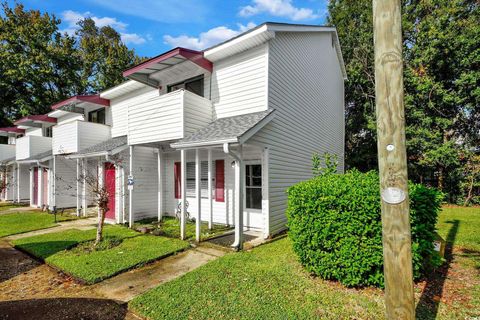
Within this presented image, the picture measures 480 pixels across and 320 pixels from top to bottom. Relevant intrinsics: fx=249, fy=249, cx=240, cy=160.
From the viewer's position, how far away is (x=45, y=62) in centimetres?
2334

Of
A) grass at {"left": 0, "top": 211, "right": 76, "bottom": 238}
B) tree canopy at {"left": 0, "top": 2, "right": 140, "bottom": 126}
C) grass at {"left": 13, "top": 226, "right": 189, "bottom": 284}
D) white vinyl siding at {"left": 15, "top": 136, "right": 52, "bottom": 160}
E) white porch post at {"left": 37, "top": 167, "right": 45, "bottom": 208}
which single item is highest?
tree canopy at {"left": 0, "top": 2, "right": 140, "bottom": 126}


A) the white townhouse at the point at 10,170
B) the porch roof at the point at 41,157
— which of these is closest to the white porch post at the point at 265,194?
the porch roof at the point at 41,157

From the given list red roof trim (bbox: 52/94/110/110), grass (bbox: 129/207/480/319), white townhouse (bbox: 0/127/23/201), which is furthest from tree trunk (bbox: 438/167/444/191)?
white townhouse (bbox: 0/127/23/201)

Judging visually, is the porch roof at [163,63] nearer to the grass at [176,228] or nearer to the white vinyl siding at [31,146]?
the grass at [176,228]

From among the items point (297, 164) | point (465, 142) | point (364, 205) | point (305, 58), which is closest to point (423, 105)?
point (465, 142)

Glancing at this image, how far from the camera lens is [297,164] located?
32.7ft

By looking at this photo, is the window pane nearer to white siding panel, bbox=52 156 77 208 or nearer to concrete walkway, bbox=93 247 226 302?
concrete walkway, bbox=93 247 226 302

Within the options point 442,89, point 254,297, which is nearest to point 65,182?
point 254,297

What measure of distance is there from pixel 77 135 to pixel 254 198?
9926 mm

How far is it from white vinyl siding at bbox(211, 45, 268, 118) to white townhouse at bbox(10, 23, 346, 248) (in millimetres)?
35

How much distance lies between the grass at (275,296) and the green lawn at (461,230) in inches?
64.2

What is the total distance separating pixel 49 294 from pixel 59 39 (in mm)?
28717

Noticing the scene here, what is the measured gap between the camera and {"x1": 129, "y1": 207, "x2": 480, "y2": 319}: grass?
11.5 ft

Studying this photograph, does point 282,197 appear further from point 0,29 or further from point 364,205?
point 0,29
